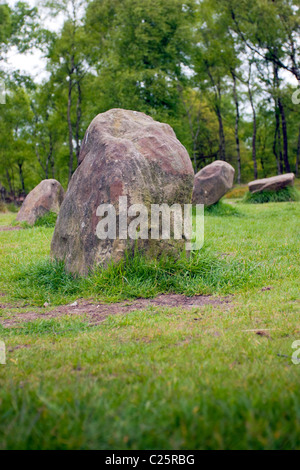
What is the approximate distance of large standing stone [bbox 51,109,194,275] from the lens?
5.24m

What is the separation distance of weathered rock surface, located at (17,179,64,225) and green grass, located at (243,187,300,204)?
899 centimetres

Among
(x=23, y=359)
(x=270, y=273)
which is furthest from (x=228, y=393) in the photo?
(x=270, y=273)

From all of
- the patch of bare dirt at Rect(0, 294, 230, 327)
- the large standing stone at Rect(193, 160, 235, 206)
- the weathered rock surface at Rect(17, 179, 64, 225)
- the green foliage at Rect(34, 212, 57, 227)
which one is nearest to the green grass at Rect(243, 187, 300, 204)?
the large standing stone at Rect(193, 160, 235, 206)

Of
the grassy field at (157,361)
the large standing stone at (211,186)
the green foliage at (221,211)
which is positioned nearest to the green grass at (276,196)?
the large standing stone at (211,186)

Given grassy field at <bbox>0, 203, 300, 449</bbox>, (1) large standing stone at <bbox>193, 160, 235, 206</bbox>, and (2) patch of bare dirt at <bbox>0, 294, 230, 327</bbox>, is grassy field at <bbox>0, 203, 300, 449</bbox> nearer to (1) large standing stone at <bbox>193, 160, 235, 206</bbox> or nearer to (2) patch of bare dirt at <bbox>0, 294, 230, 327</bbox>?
(2) patch of bare dirt at <bbox>0, 294, 230, 327</bbox>

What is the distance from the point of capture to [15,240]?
9.46 meters

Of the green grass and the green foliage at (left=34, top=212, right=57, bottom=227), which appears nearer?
the green foliage at (left=34, top=212, right=57, bottom=227)

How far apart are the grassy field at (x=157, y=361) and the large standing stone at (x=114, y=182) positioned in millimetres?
294

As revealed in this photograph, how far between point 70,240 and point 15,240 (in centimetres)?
428

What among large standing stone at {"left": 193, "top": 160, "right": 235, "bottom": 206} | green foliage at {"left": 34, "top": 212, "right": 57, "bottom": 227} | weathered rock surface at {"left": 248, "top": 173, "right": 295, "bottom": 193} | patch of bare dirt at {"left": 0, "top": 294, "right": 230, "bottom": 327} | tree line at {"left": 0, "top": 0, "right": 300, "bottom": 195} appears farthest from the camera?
tree line at {"left": 0, "top": 0, "right": 300, "bottom": 195}

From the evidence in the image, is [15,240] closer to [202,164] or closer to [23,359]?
[23,359]

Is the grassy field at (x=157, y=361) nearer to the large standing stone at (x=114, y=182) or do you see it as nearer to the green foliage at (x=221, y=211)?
the large standing stone at (x=114, y=182)

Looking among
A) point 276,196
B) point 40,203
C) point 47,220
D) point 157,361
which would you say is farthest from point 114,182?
point 276,196

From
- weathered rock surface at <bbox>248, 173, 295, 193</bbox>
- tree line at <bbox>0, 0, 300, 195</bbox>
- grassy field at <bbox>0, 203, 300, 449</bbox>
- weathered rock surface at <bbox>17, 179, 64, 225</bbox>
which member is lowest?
grassy field at <bbox>0, 203, 300, 449</bbox>
